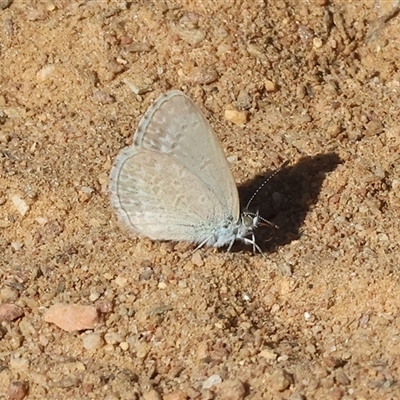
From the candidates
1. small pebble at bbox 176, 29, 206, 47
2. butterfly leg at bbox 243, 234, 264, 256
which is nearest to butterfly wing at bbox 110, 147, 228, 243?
butterfly leg at bbox 243, 234, 264, 256

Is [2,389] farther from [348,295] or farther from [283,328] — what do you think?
[348,295]

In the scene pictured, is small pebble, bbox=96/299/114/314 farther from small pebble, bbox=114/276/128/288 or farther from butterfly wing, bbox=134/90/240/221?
butterfly wing, bbox=134/90/240/221

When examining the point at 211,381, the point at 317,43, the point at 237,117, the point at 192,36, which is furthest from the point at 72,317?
the point at 317,43

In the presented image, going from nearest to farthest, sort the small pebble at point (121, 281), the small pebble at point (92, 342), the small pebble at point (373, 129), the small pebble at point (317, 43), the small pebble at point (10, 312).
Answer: the small pebble at point (92, 342), the small pebble at point (10, 312), the small pebble at point (121, 281), the small pebble at point (373, 129), the small pebble at point (317, 43)

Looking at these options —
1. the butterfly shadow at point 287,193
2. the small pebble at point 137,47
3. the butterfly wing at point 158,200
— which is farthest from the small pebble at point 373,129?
the small pebble at point 137,47

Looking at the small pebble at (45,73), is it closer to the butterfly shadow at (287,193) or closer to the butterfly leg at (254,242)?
the butterfly shadow at (287,193)

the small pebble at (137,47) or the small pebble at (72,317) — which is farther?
the small pebble at (137,47)
